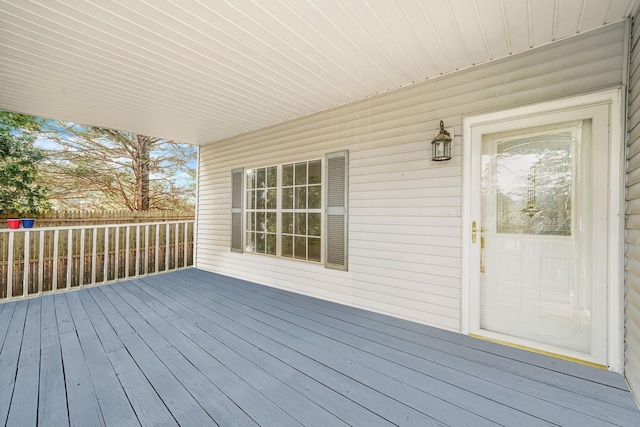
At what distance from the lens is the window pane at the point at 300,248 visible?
403 centimetres

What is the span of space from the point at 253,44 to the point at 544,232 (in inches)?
119

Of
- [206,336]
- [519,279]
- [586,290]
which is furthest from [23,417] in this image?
[586,290]

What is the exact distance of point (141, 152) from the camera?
8852mm

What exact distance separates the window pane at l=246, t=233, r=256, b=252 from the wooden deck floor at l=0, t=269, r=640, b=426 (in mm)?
1739

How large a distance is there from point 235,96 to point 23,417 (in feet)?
10.9

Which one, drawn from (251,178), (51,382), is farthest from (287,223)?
(51,382)

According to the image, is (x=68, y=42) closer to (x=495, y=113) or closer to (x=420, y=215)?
(x=420, y=215)

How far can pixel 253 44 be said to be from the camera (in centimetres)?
233

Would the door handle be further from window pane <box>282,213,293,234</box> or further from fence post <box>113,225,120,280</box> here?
fence post <box>113,225,120,280</box>

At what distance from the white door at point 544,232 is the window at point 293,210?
1.60 metres

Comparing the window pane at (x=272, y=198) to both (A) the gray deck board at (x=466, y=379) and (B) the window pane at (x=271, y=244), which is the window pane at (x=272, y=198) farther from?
(A) the gray deck board at (x=466, y=379)

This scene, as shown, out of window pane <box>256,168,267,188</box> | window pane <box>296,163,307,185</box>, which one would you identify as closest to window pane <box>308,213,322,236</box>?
window pane <box>296,163,307,185</box>

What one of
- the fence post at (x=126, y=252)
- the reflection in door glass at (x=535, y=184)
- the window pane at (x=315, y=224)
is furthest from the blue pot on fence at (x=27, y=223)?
the reflection in door glass at (x=535, y=184)

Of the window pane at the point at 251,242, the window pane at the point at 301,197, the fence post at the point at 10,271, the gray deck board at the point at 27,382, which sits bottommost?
the gray deck board at the point at 27,382
